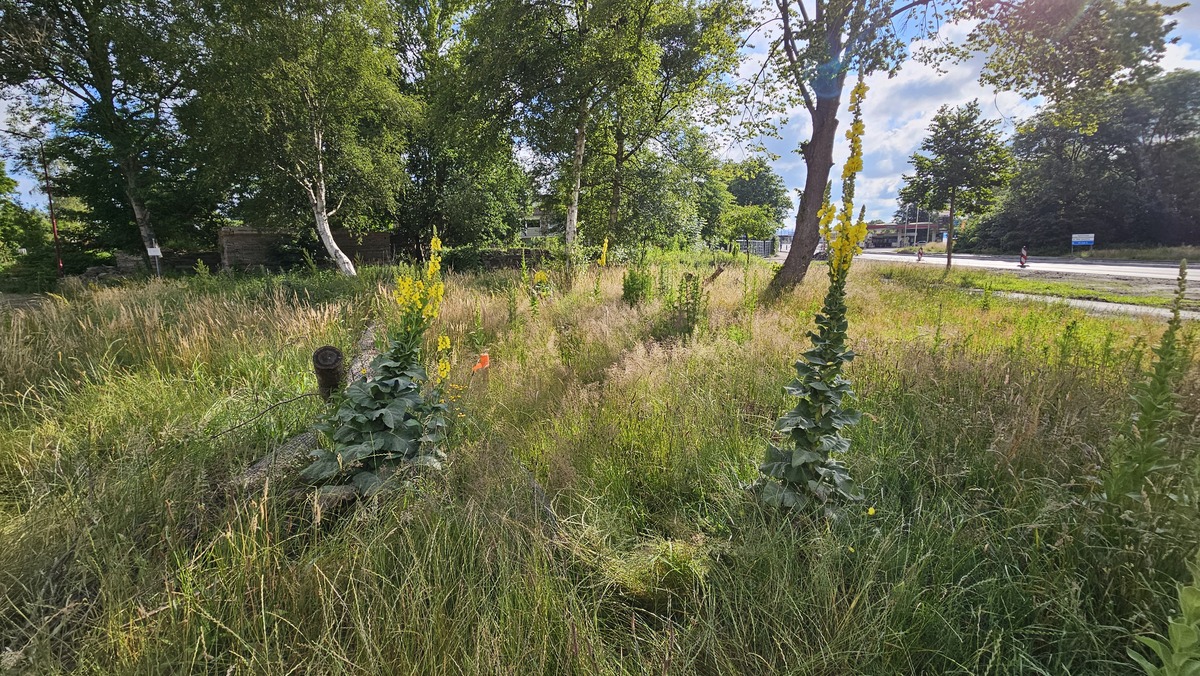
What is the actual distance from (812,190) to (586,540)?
8.49 m

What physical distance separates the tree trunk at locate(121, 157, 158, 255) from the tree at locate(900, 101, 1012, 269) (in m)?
29.0

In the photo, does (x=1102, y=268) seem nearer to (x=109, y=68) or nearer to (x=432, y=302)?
(x=432, y=302)

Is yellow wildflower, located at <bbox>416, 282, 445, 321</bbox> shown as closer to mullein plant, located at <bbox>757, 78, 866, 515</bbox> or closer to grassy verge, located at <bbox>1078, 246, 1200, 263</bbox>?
mullein plant, located at <bbox>757, 78, 866, 515</bbox>

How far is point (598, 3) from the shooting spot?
31.2 ft

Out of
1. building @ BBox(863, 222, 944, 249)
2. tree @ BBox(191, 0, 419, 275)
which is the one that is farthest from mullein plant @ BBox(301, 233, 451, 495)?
building @ BBox(863, 222, 944, 249)

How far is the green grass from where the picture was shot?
1.39 meters

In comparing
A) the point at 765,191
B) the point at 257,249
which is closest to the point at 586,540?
the point at 257,249

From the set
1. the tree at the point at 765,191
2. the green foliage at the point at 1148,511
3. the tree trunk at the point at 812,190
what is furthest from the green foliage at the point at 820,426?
the tree at the point at 765,191

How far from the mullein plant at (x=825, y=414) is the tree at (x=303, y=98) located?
43.3 ft

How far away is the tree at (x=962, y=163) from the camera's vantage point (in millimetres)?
15000

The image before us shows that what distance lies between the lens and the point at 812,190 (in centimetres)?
841

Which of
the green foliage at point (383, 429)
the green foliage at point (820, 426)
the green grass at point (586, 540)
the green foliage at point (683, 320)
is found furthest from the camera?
the green foliage at point (683, 320)

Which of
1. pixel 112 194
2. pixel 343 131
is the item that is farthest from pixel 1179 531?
pixel 112 194

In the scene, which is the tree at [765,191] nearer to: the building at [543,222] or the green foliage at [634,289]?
the building at [543,222]
